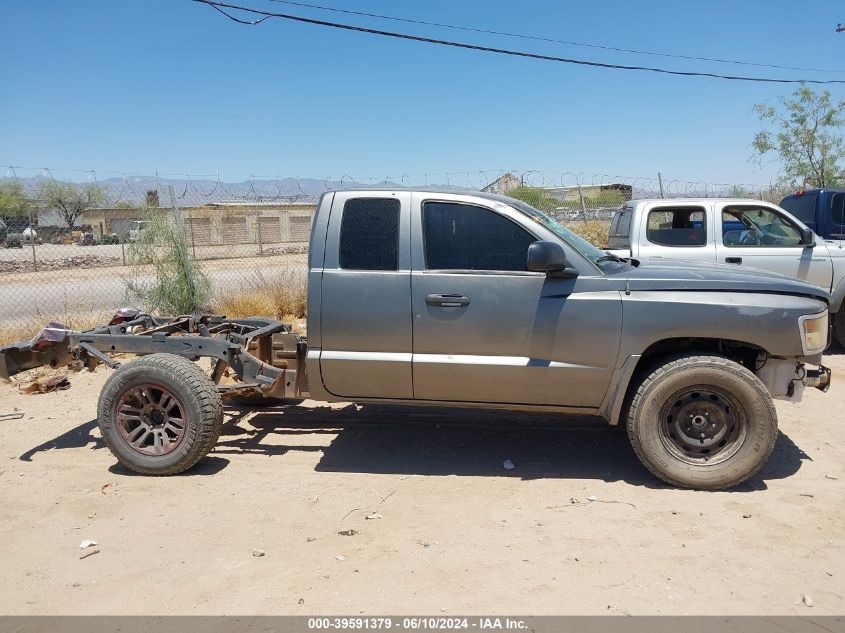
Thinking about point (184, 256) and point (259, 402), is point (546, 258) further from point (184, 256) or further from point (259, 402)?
point (184, 256)

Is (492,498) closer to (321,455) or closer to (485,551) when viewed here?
(485,551)

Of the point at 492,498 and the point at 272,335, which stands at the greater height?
the point at 272,335

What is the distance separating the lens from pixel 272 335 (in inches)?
Answer: 216

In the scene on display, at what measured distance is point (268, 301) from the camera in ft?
35.3

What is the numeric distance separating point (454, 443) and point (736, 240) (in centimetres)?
510

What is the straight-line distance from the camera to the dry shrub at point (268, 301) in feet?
34.8

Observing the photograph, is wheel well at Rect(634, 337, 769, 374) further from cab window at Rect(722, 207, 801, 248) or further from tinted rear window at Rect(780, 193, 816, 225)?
tinted rear window at Rect(780, 193, 816, 225)

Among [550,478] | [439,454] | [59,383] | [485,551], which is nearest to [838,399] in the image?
[550,478]

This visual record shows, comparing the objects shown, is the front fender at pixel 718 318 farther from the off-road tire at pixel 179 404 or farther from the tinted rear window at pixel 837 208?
the tinted rear window at pixel 837 208

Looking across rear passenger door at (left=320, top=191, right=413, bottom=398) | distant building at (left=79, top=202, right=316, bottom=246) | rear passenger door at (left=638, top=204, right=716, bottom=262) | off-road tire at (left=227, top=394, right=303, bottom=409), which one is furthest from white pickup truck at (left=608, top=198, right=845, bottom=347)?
distant building at (left=79, top=202, right=316, bottom=246)
